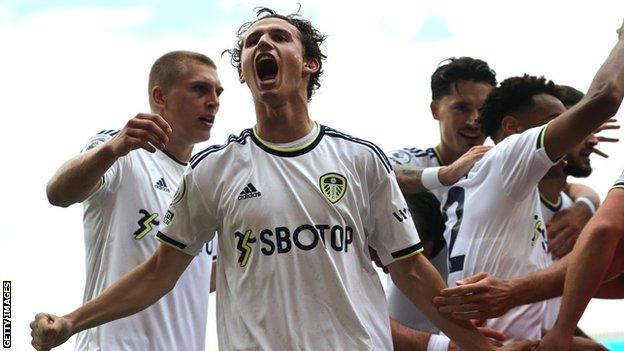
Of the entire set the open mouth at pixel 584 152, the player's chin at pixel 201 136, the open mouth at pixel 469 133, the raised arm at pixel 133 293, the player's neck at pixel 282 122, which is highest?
the player's chin at pixel 201 136

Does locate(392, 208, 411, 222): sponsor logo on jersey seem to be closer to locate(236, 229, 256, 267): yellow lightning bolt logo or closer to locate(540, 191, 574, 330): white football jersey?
locate(236, 229, 256, 267): yellow lightning bolt logo

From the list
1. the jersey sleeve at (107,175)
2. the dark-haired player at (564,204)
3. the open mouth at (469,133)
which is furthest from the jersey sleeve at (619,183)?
the jersey sleeve at (107,175)

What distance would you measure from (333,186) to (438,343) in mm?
1563

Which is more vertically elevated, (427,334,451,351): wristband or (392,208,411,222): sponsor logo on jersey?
(392,208,411,222): sponsor logo on jersey

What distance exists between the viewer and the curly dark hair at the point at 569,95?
743 centimetres

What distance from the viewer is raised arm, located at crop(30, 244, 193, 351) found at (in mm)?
5344

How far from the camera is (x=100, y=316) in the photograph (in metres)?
5.36

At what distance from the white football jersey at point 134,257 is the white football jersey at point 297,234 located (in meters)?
1.37

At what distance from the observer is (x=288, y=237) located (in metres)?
5.07

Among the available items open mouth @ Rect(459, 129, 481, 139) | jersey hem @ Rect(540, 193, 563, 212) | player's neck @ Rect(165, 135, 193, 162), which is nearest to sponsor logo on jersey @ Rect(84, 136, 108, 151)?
player's neck @ Rect(165, 135, 193, 162)

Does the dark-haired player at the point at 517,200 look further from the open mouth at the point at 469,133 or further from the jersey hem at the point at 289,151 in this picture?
the open mouth at the point at 469,133

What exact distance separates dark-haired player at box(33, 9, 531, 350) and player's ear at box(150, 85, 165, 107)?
219cm

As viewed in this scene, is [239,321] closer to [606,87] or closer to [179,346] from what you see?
[179,346]

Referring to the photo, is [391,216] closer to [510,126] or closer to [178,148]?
[510,126]
